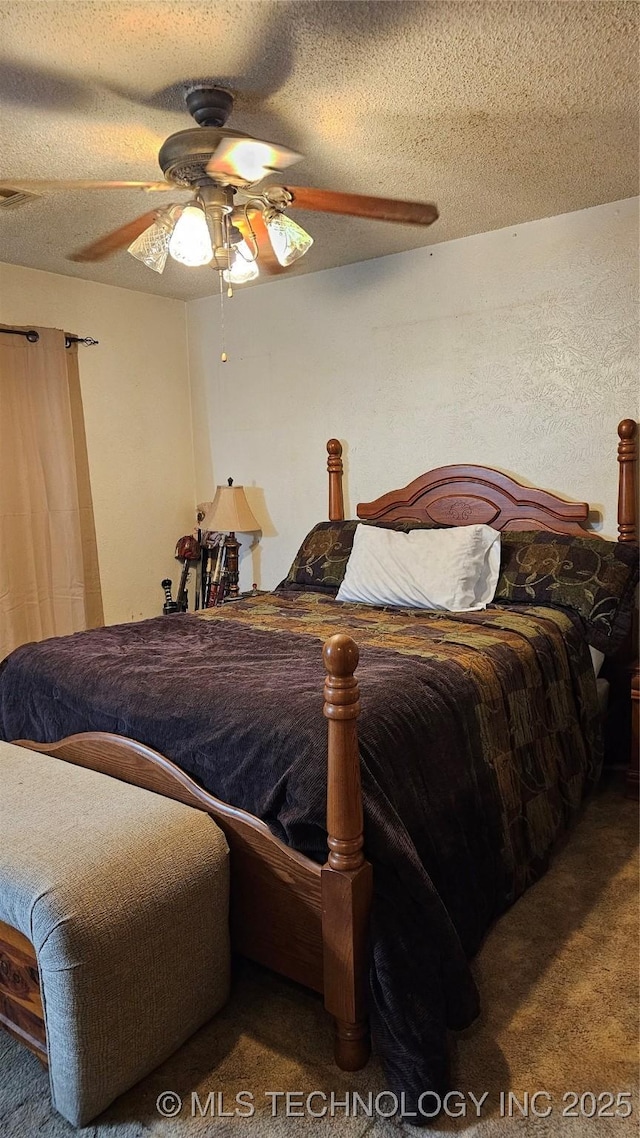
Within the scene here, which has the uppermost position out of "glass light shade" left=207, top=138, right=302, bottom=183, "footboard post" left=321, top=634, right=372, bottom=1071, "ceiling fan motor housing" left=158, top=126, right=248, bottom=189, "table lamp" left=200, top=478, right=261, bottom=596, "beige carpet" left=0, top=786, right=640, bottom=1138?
"ceiling fan motor housing" left=158, top=126, right=248, bottom=189

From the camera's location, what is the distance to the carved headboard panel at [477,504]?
10.3ft

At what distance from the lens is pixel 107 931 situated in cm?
140

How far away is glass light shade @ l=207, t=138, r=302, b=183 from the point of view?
177 cm

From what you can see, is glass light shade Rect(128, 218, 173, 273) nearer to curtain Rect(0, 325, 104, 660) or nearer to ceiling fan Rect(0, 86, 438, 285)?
ceiling fan Rect(0, 86, 438, 285)

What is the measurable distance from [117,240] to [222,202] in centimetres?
52

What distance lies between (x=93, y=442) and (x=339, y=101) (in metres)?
2.37

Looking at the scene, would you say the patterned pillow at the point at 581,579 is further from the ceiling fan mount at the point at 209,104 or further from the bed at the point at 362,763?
the ceiling fan mount at the point at 209,104

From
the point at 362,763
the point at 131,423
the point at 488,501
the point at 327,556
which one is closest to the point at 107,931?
the point at 362,763

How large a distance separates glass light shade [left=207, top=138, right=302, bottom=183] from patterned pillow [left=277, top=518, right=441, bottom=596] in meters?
1.74

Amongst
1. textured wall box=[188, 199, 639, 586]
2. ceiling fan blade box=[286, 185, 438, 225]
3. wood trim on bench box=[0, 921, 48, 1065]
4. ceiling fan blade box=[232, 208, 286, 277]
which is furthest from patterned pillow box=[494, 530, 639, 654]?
wood trim on bench box=[0, 921, 48, 1065]

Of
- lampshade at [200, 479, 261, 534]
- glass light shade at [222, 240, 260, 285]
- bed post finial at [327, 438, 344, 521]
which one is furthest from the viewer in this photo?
lampshade at [200, 479, 261, 534]

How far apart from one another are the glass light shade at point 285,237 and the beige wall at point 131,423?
6.25 feet

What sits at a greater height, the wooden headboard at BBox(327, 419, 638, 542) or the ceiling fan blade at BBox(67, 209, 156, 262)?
the ceiling fan blade at BBox(67, 209, 156, 262)

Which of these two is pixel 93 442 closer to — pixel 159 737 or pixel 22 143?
pixel 22 143
